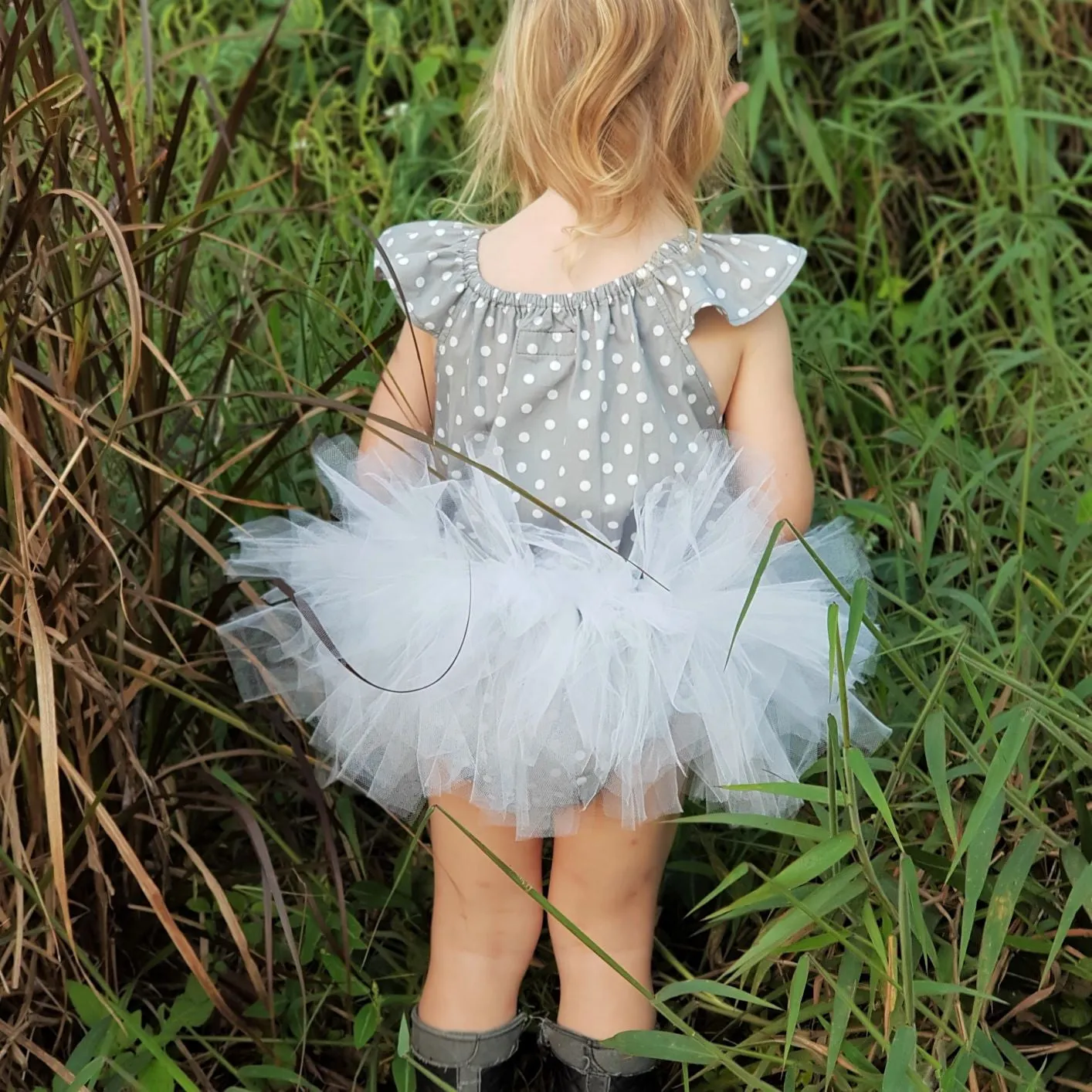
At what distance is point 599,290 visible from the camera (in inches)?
46.3

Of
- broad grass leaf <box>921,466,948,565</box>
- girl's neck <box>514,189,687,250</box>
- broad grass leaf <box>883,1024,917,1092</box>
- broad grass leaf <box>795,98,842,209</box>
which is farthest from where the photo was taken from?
broad grass leaf <box>795,98,842,209</box>

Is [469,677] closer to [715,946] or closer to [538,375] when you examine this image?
[538,375]

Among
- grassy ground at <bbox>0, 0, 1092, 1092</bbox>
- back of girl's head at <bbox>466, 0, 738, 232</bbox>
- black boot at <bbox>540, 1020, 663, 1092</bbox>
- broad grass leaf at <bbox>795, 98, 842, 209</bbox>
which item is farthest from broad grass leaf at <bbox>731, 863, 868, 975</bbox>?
broad grass leaf at <bbox>795, 98, 842, 209</bbox>

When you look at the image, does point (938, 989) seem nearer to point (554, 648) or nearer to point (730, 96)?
point (554, 648)

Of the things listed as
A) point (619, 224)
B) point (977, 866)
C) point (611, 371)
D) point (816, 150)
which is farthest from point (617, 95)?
point (816, 150)

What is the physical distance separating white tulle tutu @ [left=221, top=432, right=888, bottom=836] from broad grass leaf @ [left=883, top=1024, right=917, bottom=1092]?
0.74 feet

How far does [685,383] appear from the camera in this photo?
1.18 metres

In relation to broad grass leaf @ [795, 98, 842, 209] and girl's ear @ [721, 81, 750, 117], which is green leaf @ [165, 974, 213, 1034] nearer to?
girl's ear @ [721, 81, 750, 117]

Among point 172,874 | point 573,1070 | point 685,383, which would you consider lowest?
point 573,1070

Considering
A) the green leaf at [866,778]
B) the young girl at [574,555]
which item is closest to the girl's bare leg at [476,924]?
the young girl at [574,555]

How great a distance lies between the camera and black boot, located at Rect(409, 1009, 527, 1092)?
1.24 meters

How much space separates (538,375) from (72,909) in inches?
26.3

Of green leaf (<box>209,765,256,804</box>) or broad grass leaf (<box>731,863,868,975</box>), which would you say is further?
green leaf (<box>209,765,256,804</box>)

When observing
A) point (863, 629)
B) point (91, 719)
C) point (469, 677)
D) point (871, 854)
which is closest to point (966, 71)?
point (863, 629)
